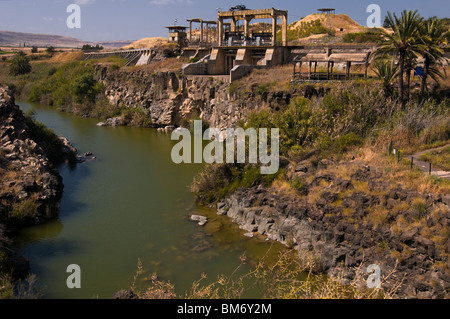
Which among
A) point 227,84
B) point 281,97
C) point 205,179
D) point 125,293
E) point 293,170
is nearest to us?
point 125,293

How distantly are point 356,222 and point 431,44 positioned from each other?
39.2ft

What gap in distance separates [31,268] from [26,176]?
6.58 meters

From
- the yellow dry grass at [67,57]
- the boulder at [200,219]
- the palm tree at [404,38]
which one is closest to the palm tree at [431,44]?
the palm tree at [404,38]

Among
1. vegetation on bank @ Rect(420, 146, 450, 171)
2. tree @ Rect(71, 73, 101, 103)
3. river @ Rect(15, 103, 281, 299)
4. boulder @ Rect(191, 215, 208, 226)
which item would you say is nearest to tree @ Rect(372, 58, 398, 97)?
vegetation on bank @ Rect(420, 146, 450, 171)

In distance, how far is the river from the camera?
546 inches

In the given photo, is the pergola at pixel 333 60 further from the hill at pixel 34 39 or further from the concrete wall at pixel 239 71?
the hill at pixel 34 39

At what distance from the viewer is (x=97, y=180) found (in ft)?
77.6

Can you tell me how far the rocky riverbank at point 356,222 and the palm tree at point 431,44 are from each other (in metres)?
8.12

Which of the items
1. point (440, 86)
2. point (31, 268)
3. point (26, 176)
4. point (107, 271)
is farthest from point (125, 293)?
point (440, 86)

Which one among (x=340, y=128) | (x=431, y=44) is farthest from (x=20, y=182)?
(x=431, y=44)

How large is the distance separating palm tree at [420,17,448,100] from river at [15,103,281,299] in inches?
514

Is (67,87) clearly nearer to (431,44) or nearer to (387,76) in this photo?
(387,76)

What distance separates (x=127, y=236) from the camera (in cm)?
1656
